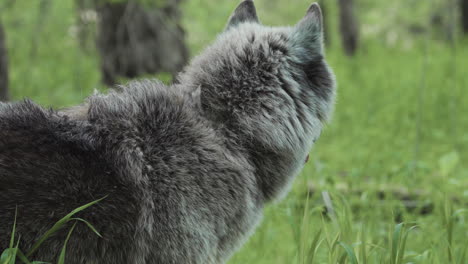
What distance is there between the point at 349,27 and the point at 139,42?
6497mm

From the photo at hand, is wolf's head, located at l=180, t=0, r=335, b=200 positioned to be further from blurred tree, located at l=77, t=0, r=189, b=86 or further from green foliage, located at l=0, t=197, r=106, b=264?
blurred tree, located at l=77, t=0, r=189, b=86

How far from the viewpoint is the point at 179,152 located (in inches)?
88.2

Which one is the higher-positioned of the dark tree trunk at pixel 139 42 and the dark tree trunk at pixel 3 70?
the dark tree trunk at pixel 139 42

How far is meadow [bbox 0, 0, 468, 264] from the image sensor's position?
3.47 meters

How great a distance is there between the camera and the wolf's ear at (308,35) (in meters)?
2.64

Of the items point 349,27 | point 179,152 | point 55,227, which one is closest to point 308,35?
point 179,152

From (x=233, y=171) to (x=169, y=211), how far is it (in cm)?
40

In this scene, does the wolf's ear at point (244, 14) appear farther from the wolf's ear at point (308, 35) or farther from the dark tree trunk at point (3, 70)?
the dark tree trunk at point (3, 70)

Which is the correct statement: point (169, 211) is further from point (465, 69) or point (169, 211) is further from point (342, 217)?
point (465, 69)

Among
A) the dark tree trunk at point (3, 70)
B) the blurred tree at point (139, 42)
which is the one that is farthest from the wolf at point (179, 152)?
the blurred tree at point (139, 42)

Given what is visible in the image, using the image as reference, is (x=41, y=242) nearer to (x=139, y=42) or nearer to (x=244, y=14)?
(x=244, y=14)

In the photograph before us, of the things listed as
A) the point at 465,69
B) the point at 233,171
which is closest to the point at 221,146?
the point at 233,171

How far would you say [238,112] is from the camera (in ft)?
8.20

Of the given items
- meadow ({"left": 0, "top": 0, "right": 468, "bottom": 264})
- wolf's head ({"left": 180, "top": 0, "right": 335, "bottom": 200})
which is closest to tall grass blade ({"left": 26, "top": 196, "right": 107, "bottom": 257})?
wolf's head ({"left": 180, "top": 0, "right": 335, "bottom": 200})
